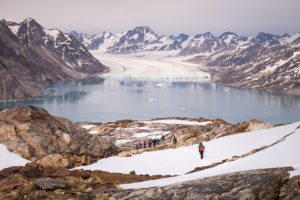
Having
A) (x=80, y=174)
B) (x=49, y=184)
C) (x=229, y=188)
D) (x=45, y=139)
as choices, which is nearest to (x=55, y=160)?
(x=45, y=139)

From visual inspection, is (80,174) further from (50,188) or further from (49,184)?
(50,188)

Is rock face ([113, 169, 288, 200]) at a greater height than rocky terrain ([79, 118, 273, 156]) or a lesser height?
greater

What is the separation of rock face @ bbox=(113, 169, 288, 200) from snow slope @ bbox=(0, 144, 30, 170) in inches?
494

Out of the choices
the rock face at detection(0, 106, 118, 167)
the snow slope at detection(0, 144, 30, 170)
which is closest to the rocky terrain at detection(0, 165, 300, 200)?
the snow slope at detection(0, 144, 30, 170)

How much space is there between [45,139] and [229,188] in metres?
17.9

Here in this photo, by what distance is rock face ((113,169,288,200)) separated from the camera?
27.2 ft

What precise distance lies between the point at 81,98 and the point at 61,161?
127m

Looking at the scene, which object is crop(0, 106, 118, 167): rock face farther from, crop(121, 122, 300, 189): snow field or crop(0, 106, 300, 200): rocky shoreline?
crop(121, 122, 300, 189): snow field

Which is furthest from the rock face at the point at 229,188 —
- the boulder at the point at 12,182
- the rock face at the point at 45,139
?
the rock face at the point at 45,139

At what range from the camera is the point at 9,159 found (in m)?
20.3

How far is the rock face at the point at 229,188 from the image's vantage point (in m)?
8.29

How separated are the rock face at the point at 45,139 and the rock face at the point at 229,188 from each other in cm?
1420

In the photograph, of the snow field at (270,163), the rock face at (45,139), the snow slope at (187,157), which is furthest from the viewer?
the rock face at (45,139)

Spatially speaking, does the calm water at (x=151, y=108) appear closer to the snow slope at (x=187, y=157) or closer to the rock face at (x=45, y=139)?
the rock face at (x=45, y=139)
